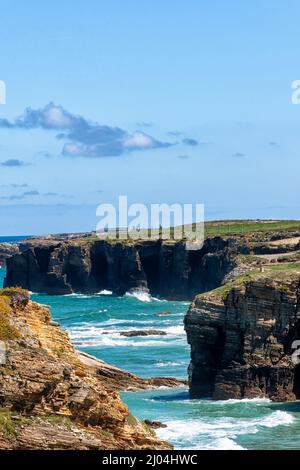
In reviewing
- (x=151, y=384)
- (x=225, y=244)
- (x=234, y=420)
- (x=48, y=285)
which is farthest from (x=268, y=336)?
(x=48, y=285)

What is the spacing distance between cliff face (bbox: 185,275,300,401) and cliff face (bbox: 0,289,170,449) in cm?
2135

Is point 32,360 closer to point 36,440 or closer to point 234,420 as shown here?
point 36,440

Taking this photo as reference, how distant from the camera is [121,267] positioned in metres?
153

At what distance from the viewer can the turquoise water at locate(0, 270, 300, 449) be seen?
42.3 meters

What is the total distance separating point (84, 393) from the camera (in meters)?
28.2

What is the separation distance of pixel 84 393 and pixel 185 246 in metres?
115

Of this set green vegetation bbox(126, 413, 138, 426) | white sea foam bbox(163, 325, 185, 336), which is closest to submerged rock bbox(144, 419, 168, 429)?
green vegetation bbox(126, 413, 138, 426)

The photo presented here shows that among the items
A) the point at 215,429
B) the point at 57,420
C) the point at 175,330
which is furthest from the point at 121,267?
the point at 57,420

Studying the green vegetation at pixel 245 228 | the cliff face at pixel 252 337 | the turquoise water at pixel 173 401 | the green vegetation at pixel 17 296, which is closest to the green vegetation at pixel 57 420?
the green vegetation at pixel 17 296

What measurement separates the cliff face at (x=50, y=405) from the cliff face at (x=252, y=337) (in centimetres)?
2135

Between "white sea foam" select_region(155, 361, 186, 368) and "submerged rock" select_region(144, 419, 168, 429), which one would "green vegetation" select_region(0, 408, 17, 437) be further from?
"white sea foam" select_region(155, 361, 186, 368)

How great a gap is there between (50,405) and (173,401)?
2630cm

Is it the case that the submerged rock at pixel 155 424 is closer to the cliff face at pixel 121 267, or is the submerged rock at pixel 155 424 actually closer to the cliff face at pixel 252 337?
the cliff face at pixel 252 337

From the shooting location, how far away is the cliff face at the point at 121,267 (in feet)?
458
